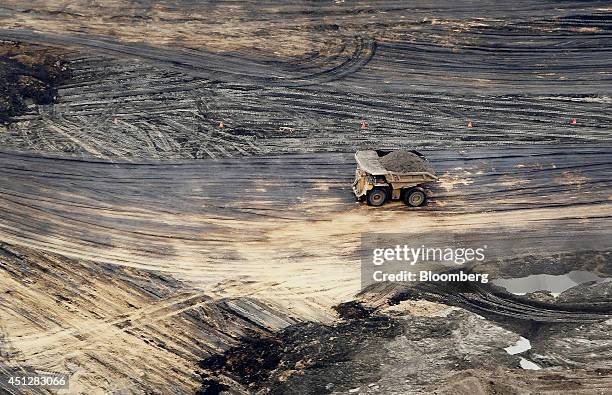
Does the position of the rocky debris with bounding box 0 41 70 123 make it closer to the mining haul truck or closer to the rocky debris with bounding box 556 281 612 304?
the mining haul truck

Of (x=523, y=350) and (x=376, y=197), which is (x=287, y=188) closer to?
(x=376, y=197)

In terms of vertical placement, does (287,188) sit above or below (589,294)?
above

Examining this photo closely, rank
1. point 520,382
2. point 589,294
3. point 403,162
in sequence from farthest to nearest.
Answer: point 403,162
point 589,294
point 520,382

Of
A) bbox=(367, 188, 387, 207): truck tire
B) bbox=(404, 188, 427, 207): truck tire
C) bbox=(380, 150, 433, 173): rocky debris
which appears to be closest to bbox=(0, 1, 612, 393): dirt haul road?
bbox=(404, 188, 427, 207): truck tire

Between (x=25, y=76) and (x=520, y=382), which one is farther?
(x=25, y=76)

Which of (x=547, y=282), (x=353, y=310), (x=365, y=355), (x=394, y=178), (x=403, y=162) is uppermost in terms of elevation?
(x=403, y=162)

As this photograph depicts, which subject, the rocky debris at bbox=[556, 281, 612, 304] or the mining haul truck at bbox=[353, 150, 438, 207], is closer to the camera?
the rocky debris at bbox=[556, 281, 612, 304]

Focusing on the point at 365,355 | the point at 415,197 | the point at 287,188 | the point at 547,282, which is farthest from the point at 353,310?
the point at 287,188

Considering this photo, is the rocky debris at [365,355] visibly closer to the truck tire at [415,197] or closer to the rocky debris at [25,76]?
the truck tire at [415,197]

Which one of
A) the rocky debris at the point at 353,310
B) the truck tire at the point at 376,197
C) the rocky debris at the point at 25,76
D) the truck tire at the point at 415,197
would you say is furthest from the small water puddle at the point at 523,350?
the rocky debris at the point at 25,76
